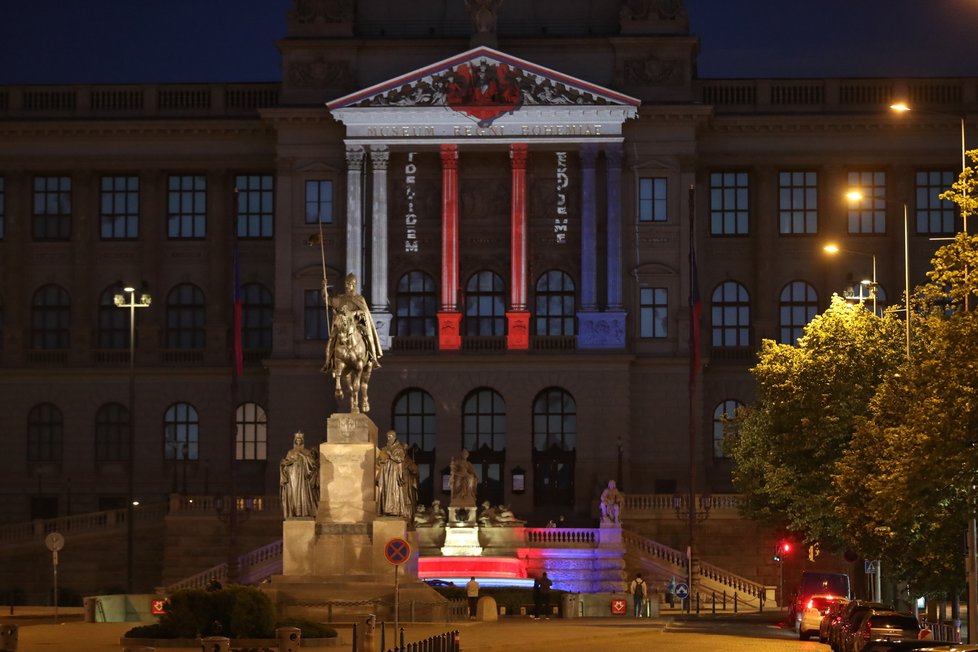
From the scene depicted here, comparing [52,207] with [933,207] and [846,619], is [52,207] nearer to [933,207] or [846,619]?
[933,207]

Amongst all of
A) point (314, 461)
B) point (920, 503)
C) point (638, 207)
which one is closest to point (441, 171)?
point (638, 207)

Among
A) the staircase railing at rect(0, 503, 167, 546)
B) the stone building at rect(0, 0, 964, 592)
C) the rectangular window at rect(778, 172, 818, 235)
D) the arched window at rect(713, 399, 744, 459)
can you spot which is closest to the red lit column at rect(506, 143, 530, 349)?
the stone building at rect(0, 0, 964, 592)

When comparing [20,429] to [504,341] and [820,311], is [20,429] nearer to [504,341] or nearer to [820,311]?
[504,341]

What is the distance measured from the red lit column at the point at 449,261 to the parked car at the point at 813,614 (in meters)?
43.5

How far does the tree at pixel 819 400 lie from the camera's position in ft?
209

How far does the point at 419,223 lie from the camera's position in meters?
103

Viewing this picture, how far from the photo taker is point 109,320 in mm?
107688

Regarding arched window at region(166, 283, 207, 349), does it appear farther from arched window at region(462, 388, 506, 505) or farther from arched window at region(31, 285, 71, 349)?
arched window at region(462, 388, 506, 505)

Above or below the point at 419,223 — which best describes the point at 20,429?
below

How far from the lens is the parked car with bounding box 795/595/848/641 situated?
2277 inches

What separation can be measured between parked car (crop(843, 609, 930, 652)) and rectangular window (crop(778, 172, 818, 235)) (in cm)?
5747

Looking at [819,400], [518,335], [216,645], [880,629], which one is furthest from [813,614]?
[518,335]

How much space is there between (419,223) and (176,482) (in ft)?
53.4

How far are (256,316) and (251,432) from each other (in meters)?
5.61
